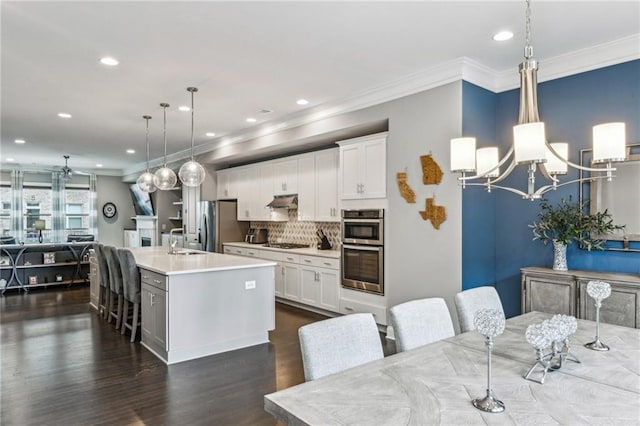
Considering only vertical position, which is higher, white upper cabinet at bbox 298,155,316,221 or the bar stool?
white upper cabinet at bbox 298,155,316,221

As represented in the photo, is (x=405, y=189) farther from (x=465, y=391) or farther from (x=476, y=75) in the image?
(x=465, y=391)

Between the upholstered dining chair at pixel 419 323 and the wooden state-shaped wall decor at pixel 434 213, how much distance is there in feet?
5.61

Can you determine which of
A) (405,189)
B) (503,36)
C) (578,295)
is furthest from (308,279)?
(503,36)

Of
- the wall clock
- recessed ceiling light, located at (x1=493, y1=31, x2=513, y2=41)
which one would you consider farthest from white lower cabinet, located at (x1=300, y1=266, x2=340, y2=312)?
the wall clock

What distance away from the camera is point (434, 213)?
4078 mm

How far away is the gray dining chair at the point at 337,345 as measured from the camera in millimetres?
1779

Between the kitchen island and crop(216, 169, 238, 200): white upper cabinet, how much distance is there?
3.62 meters

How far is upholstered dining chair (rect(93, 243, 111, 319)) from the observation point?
561cm

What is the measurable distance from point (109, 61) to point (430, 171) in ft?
10.7

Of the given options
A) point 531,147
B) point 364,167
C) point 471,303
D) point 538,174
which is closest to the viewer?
point 531,147

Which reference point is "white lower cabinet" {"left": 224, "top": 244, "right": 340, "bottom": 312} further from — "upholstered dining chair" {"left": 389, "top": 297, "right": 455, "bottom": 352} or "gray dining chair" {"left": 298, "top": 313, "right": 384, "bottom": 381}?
"gray dining chair" {"left": 298, "top": 313, "right": 384, "bottom": 381}

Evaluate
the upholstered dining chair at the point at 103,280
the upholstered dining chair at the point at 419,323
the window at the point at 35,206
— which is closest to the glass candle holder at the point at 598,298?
the upholstered dining chair at the point at 419,323

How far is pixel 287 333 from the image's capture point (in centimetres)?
490

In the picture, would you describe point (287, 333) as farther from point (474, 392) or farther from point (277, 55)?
point (474, 392)
